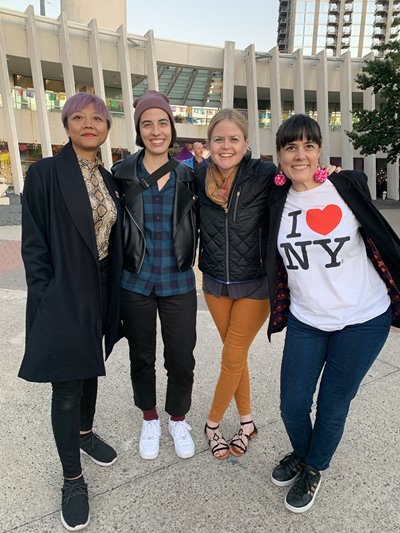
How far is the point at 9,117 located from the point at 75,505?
2315 cm

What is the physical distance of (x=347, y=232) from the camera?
2025mm

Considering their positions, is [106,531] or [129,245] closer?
[106,531]

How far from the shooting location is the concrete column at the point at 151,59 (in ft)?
79.2

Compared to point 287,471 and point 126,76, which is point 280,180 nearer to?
point 287,471

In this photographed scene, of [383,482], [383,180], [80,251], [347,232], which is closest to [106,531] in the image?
[80,251]

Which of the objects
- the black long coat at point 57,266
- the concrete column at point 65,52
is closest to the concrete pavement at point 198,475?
the black long coat at point 57,266

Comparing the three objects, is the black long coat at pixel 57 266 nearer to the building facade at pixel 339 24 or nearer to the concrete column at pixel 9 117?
the concrete column at pixel 9 117

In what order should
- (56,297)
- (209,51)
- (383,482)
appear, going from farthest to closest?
(209,51) < (383,482) < (56,297)

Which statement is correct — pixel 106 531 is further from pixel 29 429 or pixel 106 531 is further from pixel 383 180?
pixel 383 180

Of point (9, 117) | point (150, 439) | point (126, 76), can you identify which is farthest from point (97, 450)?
point (126, 76)

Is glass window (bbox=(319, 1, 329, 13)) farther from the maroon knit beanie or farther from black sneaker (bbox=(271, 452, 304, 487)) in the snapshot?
black sneaker (bbox=(271, 452, 304, 487))

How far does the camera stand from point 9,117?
21188mm

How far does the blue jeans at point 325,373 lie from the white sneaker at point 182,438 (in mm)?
715

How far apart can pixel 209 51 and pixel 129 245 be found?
27.2 metres
